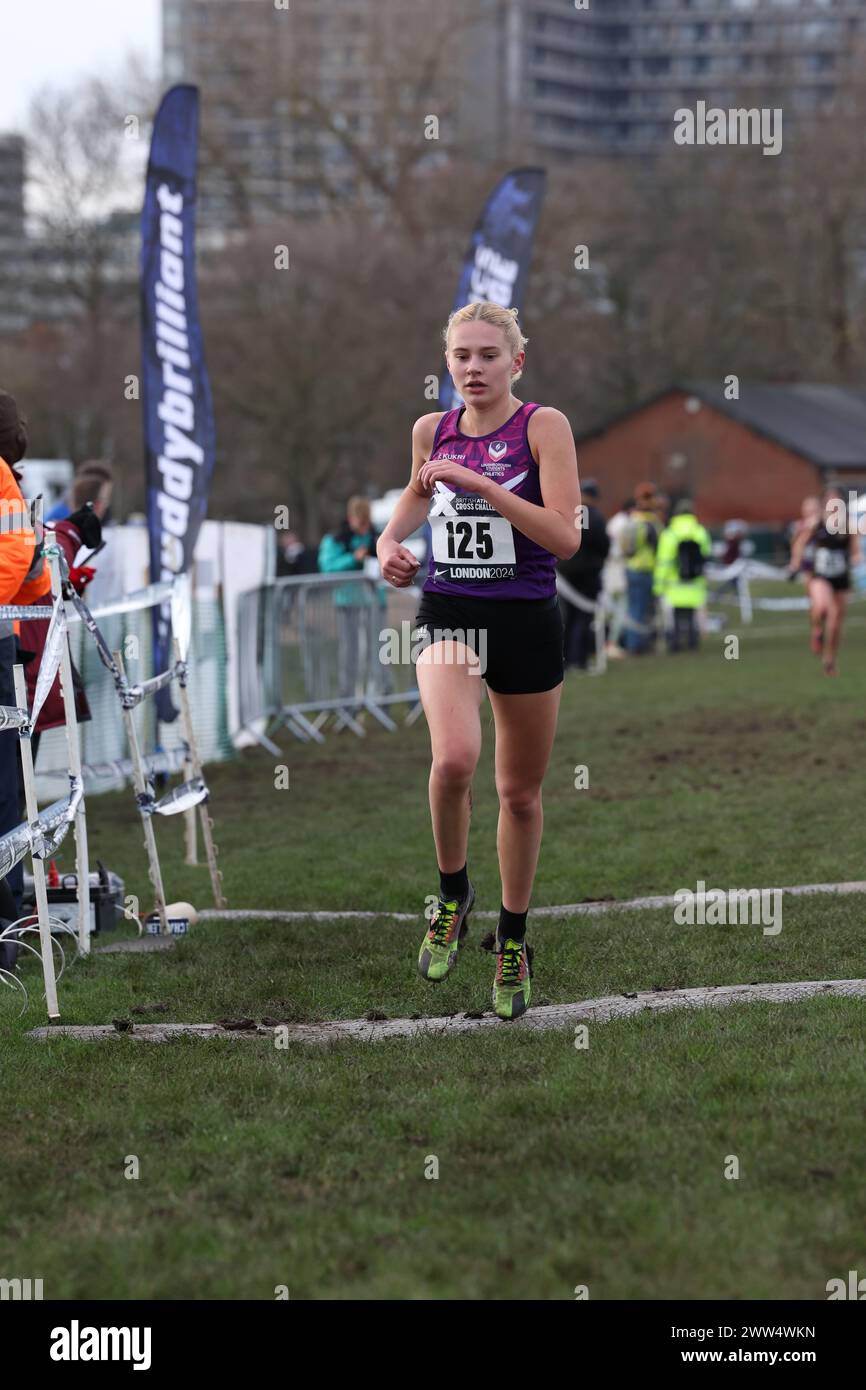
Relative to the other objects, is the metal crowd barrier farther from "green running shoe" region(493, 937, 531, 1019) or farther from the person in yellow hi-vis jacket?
"green running shoe" region(493, 937, 531, 1019)

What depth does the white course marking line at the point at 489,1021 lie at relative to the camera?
564 centimetres

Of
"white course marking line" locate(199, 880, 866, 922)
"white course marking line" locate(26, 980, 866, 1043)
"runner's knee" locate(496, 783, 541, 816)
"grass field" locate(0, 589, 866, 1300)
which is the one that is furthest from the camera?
"white course marking line" locate(199, 880, 866, 922)

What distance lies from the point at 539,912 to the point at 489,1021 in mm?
1964

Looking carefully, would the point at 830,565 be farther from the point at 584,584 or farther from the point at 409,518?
the point at 409,518

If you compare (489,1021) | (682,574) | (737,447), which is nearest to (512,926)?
(489,1021)

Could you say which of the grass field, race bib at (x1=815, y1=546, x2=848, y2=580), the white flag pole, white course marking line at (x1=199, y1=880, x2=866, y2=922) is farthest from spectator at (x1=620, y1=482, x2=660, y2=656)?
the white flag pole

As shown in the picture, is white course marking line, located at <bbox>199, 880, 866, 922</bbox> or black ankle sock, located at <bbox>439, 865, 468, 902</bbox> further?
white course marking line, located at <bbox>199, 880, 866, 922</bbox>

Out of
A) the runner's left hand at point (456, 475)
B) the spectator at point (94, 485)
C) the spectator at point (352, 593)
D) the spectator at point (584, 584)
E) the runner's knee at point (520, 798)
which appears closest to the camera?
the runner's left hand at point (456, 475)

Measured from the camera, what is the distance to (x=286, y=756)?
14.8 m

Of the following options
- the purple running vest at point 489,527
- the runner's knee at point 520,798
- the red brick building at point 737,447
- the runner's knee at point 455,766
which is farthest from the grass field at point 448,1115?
the red brick building at point 737,447

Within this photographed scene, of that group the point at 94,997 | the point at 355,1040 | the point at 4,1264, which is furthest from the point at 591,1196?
the point at 94,997

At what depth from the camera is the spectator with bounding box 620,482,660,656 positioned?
81.1 feet

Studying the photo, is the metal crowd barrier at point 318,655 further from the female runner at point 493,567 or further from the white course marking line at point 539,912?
the female runner at point 493,567

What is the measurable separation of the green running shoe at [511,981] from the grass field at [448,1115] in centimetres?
20
